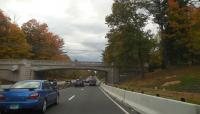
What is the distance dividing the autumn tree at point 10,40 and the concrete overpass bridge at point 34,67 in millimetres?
6174

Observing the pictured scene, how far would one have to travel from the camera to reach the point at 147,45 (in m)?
64.1

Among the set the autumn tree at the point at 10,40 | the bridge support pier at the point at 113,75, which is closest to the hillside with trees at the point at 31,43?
the autumn tree at the point at 10,40

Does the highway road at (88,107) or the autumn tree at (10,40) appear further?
the autumn tree at (10,40)

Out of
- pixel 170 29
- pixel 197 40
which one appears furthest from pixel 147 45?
pixel 197 40

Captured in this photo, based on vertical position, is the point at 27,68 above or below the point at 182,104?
above

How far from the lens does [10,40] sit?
3381 inches

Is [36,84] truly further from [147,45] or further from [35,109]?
[147,45]

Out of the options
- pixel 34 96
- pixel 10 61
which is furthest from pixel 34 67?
pixel 34 96

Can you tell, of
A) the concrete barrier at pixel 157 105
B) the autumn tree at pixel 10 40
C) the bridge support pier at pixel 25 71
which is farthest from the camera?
the autumn tree at pixel 10 40

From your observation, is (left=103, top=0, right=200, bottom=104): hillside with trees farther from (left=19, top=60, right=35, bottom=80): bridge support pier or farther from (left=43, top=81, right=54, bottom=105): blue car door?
(left=43, top=81, right=54, bottom=105): blue car door

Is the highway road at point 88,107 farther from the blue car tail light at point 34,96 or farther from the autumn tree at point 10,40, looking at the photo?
the autumn tree at point 10,40

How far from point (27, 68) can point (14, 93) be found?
66.6m

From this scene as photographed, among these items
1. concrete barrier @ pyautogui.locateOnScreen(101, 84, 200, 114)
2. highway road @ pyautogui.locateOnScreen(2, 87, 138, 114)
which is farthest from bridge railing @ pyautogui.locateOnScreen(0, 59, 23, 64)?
concrete barrier @ pyautogui.locateOnScreen(101, 84, 200, 114)

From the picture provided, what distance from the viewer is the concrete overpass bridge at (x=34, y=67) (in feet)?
263
